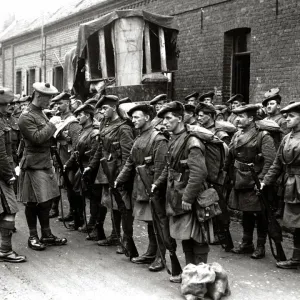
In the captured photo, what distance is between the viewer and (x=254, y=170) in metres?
6.52

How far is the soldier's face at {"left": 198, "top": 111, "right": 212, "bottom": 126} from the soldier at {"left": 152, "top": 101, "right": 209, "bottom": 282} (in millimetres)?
2782

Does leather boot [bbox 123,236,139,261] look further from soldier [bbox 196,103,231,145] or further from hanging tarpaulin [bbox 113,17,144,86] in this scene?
hanging tarpaulin [bbox 113,17,144,86]

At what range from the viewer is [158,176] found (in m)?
5.79

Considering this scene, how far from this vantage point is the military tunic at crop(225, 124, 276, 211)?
6.53 meters

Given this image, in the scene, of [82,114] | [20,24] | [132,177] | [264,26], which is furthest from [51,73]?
[132,177]

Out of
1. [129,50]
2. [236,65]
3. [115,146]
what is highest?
[129,50]

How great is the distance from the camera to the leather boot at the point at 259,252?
6547 millimetres

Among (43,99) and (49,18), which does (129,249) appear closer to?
(43,99)

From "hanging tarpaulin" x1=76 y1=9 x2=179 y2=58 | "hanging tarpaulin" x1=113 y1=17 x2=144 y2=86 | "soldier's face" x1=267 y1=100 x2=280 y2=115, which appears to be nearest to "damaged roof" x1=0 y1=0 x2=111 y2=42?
"hanging tarpaulin" x1=76 y1=9 x2=179 y2=58

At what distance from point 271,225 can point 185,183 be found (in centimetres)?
144

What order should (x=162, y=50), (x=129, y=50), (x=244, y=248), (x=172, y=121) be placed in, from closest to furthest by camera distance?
(x=172, y=121) → (x=244, y=248) → (x=129, y=50) → (x=162, y=50)

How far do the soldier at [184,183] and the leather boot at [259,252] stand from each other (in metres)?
1.40

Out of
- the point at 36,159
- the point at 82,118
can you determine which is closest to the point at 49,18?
the point at 82,118

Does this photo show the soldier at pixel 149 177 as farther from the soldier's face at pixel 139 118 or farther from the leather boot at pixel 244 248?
the leather boot at pixel 244 248
